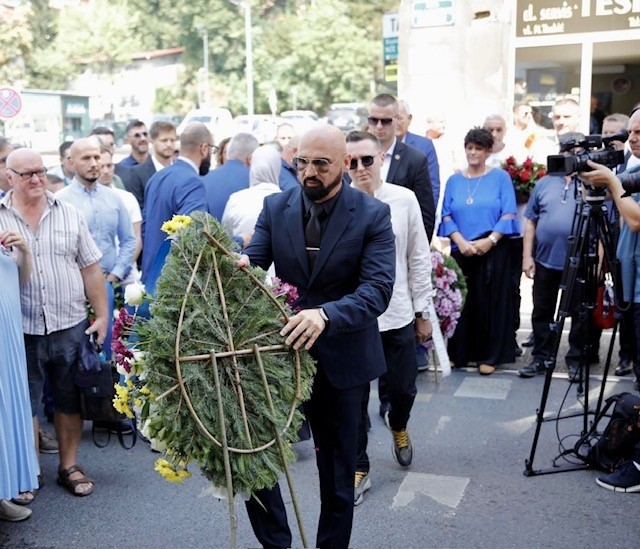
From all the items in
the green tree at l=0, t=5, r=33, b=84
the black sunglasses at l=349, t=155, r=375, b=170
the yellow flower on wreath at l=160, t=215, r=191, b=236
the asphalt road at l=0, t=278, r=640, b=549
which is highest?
the green tree at l=0, t=5, r=33, b=84

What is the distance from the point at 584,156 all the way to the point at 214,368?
273cm

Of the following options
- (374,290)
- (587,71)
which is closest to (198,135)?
(374,290)

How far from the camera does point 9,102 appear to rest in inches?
540

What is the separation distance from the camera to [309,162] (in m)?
3.82

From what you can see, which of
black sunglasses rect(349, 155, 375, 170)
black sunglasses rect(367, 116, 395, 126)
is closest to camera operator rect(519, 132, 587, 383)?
black sunglasses rect(367, 116, 395, 126)

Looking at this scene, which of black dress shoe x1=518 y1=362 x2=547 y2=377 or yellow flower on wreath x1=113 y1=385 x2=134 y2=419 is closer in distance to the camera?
yellow flower on wreath x1=113 y1=385 x2=134 y2=419

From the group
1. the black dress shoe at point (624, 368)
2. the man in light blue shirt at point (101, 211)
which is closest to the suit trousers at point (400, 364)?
the man in light blue shirt at point (101, 211)

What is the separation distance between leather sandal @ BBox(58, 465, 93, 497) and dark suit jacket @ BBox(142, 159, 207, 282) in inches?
59.7

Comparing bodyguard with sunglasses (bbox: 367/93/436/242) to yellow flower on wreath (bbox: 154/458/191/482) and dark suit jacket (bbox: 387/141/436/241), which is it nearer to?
dark suit jacket (bbox: 387/141/436/241)

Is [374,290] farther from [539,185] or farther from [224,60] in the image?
[224,60]

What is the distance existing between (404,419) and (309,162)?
2.30 metres

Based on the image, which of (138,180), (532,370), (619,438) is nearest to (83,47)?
(138,180)

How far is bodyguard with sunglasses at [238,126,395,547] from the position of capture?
3.86 m

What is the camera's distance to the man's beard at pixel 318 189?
3.87 m
